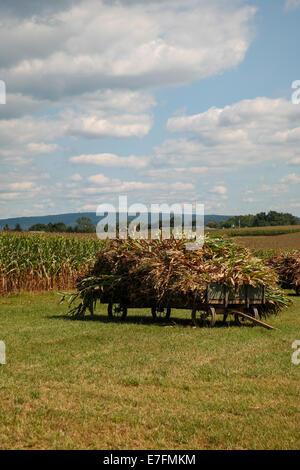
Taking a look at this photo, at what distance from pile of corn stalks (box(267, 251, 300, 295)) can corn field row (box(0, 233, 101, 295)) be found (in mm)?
9344

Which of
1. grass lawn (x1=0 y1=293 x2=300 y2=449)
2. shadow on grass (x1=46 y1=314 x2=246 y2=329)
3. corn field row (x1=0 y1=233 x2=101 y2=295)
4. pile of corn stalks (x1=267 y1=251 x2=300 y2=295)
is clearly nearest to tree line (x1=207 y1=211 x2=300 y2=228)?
pile of corn stalks (x1=267 y1=251 x2=300 y2=295)

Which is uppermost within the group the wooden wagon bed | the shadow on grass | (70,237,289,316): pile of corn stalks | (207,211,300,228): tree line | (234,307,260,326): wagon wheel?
(207,211,300,228): tree line

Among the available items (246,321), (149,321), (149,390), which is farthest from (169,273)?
(149,390)

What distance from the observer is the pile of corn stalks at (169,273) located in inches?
462

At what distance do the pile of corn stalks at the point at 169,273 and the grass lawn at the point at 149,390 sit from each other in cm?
108

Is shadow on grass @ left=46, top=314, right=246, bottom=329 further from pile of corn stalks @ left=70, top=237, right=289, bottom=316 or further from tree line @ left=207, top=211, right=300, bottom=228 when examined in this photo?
tree line @ left=207, top=211, right=300, bottom=228

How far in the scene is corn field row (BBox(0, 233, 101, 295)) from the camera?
2258 centimetres

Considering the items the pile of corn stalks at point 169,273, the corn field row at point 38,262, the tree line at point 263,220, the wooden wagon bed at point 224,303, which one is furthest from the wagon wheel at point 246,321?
the tree line at point 263,220

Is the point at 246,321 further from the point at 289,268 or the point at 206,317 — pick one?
the point at 289,268

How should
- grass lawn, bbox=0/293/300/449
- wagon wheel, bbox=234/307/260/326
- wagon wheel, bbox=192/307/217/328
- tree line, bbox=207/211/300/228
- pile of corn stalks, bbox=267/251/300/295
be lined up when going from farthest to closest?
tree line, bbox=207/211/300/228 < pile of corn stalks, bbox=267/251/300/295 < wagon wheel, bbox=234/307/260/326 < wagon wheel, bbox=192/307/217/328 < grass lawn, bbox=0/293/300/449

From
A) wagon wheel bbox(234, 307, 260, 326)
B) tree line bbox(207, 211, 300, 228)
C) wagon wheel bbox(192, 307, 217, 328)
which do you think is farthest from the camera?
tree line bbox(207, 211, 300, 228)

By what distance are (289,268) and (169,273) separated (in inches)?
599

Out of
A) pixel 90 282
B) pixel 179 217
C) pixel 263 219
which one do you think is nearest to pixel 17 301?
pixel 90 282
